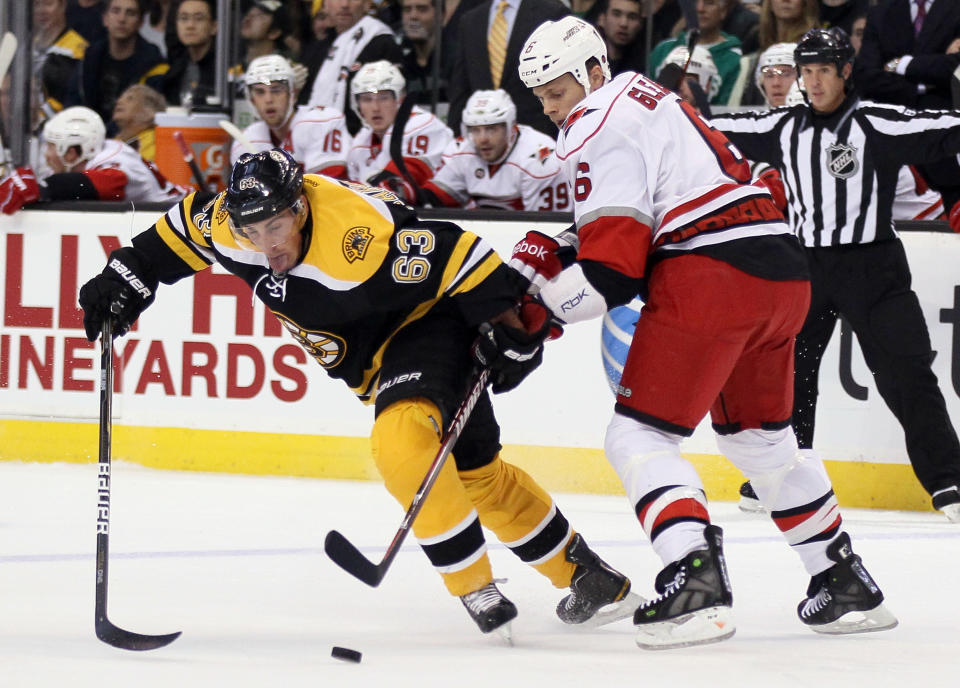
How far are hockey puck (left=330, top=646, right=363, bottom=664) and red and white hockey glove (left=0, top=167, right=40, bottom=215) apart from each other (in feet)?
10.3

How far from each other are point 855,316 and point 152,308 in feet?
8.06

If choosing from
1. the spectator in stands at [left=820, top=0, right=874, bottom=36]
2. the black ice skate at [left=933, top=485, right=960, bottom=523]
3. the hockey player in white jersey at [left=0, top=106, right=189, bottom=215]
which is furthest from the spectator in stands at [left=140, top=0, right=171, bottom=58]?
the black ice skate at [left=933, top=485, right=960, bottom=523]

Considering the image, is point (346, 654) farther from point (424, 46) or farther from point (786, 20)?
point (424, 46)

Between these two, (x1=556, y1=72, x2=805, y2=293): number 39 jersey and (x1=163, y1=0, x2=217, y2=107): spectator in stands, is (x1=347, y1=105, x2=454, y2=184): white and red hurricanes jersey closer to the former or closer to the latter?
(x1=163, y1=0, x2=217, y2=107): spectator in stands

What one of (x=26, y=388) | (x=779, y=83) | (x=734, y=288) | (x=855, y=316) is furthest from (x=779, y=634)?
Result: (x=26, y=388)

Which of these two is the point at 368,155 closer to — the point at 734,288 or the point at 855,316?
the point at 855,316

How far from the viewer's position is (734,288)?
279 centimetres

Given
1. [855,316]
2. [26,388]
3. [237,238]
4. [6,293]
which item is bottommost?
[26,388]

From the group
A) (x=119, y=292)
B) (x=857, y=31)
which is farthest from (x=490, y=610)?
(x=857, y=31)

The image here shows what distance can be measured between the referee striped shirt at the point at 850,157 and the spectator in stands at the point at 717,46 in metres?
1.18

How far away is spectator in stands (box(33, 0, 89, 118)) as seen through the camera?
21.9 feet

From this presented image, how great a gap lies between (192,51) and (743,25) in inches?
97.9

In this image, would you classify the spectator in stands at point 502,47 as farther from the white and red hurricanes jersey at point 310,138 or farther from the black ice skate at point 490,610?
the black ice skate at point 490,610

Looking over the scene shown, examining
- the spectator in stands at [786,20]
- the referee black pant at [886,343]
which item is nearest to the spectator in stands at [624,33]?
the spectator in stands at [786,20]
